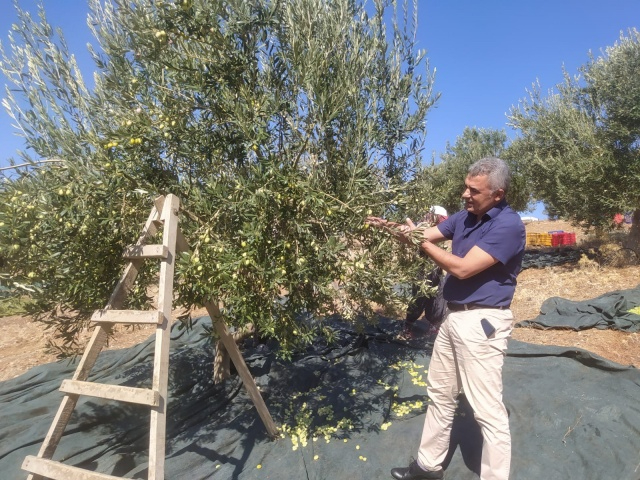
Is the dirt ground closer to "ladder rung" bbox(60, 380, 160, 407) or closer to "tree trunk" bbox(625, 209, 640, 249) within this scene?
"tree trunk" bbox(625, 209, 640, 249)

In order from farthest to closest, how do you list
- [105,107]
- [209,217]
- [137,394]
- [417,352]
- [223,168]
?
1. [417,352]
2. [105,107]
3. [223,168]
4. [209,217]
5. [137,394]

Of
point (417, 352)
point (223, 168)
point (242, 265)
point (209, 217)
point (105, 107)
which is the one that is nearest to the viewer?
point (242, 265)

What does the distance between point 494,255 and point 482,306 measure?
480mm

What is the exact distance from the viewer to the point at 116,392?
3.22m

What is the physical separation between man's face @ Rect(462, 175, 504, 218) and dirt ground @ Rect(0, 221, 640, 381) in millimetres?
4379

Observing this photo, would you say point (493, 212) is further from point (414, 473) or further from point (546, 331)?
point (546, 331)

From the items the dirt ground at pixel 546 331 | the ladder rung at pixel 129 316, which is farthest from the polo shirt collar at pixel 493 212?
the dirt ground at pixel 546 331

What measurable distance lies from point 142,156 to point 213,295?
1353mm

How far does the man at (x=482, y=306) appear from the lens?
347 cm

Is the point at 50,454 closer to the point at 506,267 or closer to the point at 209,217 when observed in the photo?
the point at 209,217

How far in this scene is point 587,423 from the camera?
453 centimetres

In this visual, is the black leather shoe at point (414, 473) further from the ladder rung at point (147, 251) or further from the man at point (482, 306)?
the ladder rung at point (147, 251)

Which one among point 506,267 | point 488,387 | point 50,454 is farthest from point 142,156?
point 488,387

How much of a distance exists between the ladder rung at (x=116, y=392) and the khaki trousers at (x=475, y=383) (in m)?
2.45
